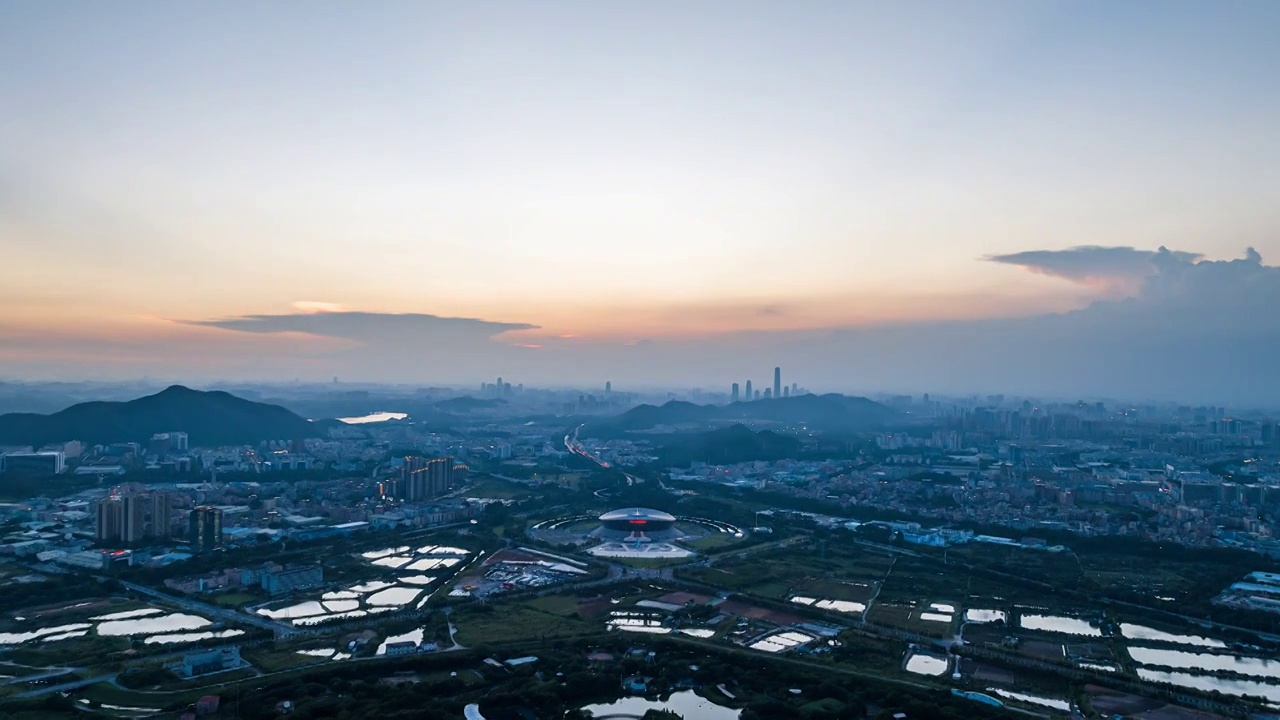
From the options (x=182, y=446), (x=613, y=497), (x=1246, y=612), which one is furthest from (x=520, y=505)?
(x=182, y=446)

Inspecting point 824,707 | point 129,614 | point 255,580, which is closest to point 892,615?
point 824,707

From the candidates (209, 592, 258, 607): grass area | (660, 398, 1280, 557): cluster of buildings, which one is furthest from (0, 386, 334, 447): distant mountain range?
(209, 592, 258, 607): grass area

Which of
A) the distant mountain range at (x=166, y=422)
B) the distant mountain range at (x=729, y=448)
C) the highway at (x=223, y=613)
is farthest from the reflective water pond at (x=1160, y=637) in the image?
the distant mountain range at (x=166, y=422)

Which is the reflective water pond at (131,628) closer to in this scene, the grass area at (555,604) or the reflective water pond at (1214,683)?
the grass area at (555,604)

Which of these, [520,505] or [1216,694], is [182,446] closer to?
[520,505]

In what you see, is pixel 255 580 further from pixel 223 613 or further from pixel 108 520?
pixel 108 520

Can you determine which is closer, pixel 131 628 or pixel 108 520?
pixel 131 628
